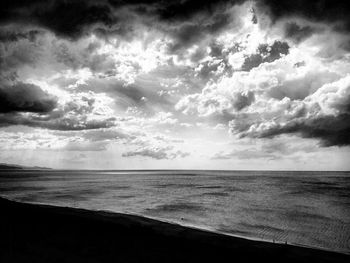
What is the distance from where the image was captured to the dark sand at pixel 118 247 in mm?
7469

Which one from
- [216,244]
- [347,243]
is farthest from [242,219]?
[216,244]

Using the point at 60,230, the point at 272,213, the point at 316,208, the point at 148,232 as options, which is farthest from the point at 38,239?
the point at 316,208

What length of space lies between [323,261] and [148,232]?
6.56 metres

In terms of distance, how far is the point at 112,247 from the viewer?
27.3 ft

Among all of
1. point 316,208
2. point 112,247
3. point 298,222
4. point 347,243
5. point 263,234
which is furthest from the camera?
point 316,208

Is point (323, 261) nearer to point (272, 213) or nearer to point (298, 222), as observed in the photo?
point (298, 222)

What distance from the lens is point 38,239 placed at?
8820mm

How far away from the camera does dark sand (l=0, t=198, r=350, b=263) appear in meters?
7.47

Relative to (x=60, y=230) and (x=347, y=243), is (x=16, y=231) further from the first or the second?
(x=347, y=243)

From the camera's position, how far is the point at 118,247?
837 centimetres

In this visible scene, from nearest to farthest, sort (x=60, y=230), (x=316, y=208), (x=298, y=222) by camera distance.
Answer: (x=60, y=230) < (x=298, y=222) < (x=316, y=208)

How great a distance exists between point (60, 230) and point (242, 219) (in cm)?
1353

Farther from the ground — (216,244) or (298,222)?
(216,244)

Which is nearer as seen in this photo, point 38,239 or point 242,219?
point 38,239
